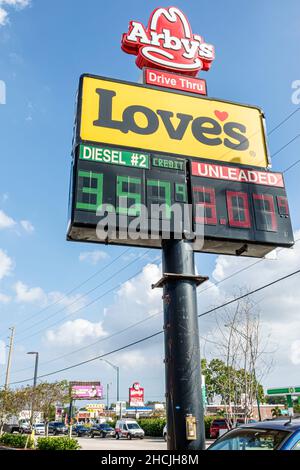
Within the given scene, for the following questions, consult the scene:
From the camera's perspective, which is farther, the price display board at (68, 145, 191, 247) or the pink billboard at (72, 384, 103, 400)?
the pink billboard at (72, 384, 103, 400)

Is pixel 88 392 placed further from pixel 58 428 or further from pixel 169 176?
pixel 169 176

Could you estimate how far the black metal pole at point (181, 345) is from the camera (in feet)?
28.9

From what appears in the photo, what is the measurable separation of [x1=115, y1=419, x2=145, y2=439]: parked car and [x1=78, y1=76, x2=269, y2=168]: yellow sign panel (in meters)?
33.9

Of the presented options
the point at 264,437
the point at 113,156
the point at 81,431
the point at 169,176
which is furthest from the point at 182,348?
the point at 81,431

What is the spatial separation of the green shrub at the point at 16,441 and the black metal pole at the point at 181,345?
798 inches

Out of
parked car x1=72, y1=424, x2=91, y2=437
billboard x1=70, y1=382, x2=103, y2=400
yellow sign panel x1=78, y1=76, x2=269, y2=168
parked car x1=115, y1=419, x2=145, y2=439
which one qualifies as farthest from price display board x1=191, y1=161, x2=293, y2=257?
billboard x1=70, y1=382, x2=103, y2=400

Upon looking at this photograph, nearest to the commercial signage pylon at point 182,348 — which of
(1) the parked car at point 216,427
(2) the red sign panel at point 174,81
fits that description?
(2) the red sign panel at point 174,81

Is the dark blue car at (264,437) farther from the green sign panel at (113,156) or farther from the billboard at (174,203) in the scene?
the green sign panel at (113,156)

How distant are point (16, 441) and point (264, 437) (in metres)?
28.1

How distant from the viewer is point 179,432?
28.6 feet

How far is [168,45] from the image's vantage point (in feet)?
47.3

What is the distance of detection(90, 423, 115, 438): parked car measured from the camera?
143ft

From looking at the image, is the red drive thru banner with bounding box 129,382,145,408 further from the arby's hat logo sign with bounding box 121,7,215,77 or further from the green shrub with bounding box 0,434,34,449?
the arby's hat logo sign with bounding box 121,7,215,77
